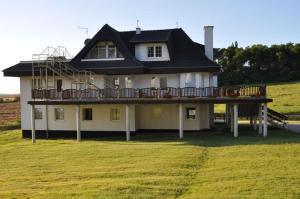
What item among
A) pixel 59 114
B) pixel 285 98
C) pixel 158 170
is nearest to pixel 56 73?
pixel 59 114

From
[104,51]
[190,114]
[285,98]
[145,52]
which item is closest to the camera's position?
[190,114]

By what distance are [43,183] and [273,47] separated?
3145 inches

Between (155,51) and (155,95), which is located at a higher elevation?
(155,51)

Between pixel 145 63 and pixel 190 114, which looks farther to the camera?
pixel 145 63

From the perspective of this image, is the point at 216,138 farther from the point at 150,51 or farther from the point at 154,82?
the point at 150,51

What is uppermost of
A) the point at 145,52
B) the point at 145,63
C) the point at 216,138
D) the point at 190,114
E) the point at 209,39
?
the point at 209,39

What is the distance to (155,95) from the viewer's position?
30891mm

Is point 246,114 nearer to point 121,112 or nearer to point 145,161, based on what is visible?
point 121,112

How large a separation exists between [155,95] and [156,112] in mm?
4500

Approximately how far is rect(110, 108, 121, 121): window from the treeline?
54.2 m

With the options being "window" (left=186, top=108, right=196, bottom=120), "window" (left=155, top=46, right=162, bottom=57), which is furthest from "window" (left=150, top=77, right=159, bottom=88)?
"window" (left=186, top=108, right=196, bottom=120)

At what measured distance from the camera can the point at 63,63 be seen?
34.8 m

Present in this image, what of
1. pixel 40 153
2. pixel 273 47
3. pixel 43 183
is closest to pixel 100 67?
pixel 40 153

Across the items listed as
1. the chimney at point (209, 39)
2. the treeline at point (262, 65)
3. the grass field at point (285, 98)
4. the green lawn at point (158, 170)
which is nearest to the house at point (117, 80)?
the chimney at point (209, 39)
